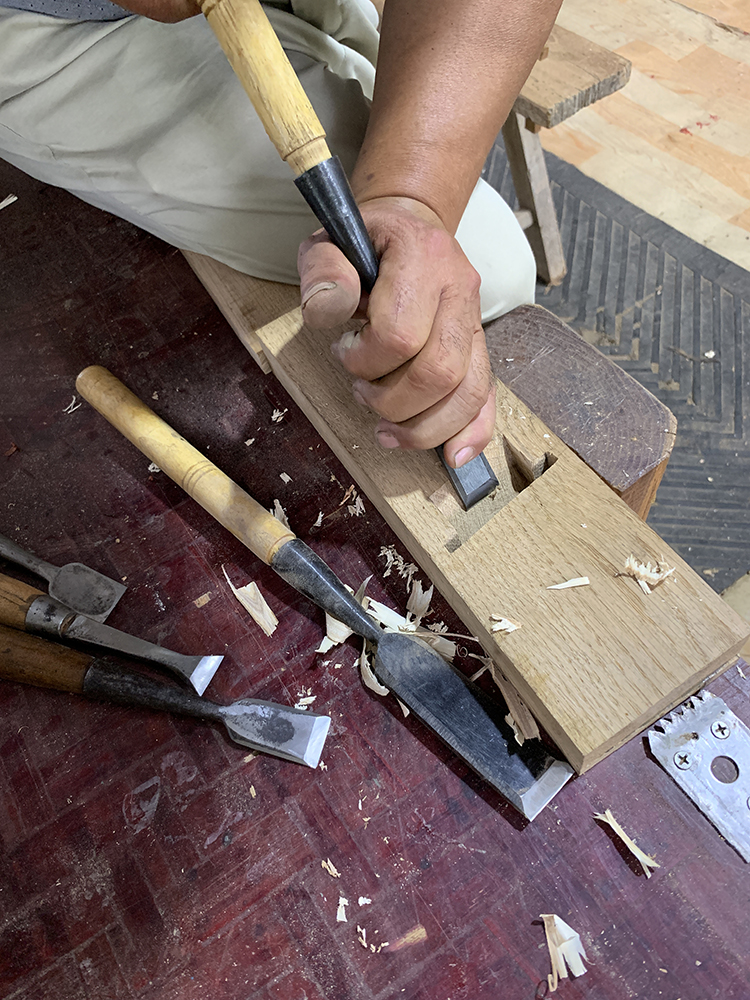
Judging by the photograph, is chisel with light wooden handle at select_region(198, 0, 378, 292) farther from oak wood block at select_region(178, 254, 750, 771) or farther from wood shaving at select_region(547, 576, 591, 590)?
wood shaving at select_region(547, 576, 591, 590)

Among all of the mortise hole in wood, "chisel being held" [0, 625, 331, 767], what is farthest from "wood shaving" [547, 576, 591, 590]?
"chisel being held" [0, 625, 331, 767]

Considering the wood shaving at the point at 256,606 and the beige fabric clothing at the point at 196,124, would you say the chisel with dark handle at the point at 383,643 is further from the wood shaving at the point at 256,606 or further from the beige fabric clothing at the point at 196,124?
the beige fabric clothing at the point at 196,124

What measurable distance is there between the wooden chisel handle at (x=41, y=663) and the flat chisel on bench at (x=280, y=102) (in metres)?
0.65

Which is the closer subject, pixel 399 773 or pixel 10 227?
pixel 399 773

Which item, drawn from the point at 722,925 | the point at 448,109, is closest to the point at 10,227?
the point at 448,109

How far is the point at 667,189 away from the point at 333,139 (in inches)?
66.5

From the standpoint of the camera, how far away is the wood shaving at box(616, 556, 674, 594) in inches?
32.1

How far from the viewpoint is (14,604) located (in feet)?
Answer: 3.10

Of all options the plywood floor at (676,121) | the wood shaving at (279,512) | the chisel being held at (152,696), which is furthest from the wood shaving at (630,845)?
the plywood floor at (676,121)

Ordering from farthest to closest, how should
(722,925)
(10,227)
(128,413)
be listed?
1. (10,227)
2. (128,413)
3. (722,925)

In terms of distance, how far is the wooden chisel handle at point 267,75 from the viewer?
629 mm

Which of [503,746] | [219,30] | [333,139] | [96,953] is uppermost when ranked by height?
[219,30]

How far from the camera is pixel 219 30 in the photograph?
0.64m

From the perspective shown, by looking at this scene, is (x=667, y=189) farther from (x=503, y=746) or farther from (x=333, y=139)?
(x=503, y=746)
